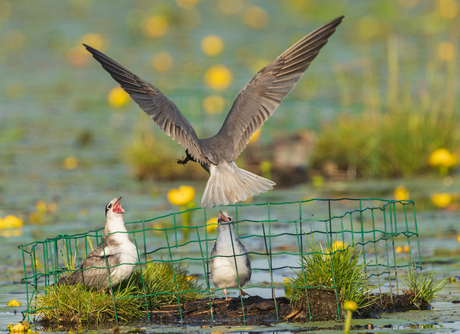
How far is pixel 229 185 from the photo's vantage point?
651 centimetres

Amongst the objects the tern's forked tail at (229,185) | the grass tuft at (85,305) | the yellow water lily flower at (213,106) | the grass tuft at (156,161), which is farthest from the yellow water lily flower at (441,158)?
the yellow water lily flower at (213,106)

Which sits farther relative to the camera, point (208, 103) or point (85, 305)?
point (208, 103)

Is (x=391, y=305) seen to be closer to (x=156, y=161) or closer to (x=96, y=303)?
(x=96, y=303)

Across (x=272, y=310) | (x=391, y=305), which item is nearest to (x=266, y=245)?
(x=272, y=310)

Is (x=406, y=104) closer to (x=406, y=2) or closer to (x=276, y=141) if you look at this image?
(x=276, y=141)

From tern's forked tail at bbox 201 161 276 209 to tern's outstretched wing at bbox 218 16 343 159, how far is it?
1.34 feet

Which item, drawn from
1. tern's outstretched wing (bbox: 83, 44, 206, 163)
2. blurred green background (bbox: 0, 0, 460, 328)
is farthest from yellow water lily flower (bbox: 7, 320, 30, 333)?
tern's outstretched wing (bbox: 83, 44, 206, 163)

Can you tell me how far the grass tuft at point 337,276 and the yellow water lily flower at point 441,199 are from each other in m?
4.46

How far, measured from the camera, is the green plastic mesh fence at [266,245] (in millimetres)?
6117

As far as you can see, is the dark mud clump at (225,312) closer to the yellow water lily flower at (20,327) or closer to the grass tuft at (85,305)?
the grass tuft at (85,305)

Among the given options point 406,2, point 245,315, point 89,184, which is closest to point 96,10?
point 406,2

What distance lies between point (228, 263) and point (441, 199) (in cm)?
501

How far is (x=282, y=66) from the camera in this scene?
7297mm

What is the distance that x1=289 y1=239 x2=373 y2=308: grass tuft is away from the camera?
566 cm
